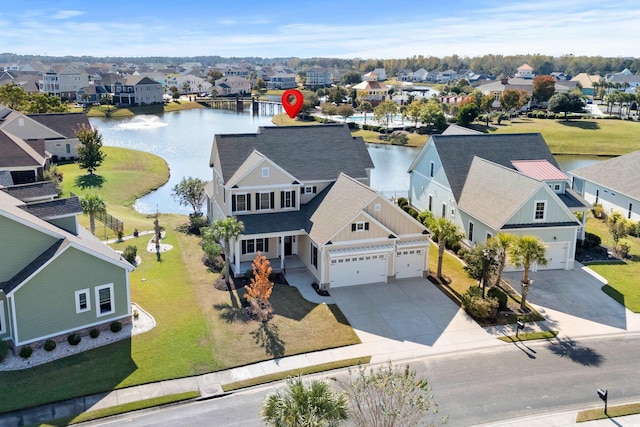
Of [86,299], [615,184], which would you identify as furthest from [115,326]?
[615,184]

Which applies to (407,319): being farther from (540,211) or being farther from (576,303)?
(540,211)

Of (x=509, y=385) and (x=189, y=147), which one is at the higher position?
(x=189, y=147)

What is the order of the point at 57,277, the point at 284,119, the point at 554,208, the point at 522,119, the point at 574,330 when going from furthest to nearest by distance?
the point at 284,119, the point at 522,119, the point at 554,208, the point at 574,330, the point at 57,277

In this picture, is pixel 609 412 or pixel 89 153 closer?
pixel 609 412

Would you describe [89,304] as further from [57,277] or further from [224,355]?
[224,355]

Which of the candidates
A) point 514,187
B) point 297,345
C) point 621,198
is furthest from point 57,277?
point 621,198
